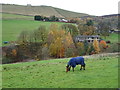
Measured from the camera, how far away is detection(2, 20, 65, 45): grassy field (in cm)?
9375

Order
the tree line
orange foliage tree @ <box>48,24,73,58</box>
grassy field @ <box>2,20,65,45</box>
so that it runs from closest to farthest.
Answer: the tree line < orange foliage tree @ <box>48,24,73,58</box> < grassy field @ <box>2,20,65,45</box>

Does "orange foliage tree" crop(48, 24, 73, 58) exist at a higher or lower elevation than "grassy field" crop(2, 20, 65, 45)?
lower

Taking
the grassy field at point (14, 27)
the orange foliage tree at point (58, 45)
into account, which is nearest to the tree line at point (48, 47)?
the orange foliage tree at point (58, 45)

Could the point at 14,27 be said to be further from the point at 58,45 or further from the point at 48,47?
the point at 58,45

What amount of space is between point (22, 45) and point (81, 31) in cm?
3807

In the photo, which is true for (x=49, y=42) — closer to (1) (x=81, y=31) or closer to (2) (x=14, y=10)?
(1) (x=81, y=31)

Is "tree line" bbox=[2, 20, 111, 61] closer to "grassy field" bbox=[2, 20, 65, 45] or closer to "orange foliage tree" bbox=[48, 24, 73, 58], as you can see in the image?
"orange foliage tree" bbox=[48, 24, 73, 58]

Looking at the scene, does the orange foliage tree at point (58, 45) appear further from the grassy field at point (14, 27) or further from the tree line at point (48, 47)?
the grassy field at point (14, 27)

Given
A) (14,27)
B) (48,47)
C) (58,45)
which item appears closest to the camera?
(58,45)

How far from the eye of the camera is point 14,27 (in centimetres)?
10838

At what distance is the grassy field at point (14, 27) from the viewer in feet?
308

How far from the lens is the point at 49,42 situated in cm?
8025

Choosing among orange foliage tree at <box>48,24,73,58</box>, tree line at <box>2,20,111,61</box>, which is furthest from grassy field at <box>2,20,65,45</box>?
orange foliage tree at <box>48,24,73,58</box>

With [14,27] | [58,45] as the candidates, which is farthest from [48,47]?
[14,27]
